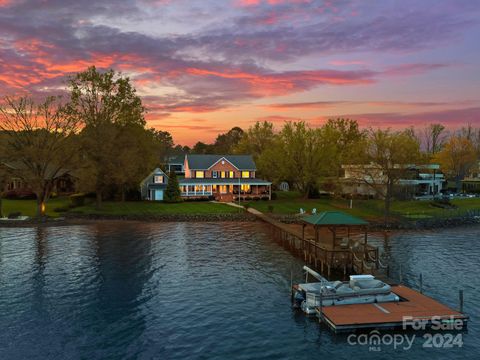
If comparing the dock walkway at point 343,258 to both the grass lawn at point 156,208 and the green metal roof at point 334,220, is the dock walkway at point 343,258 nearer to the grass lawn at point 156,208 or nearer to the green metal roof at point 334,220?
the green metal roof at point 334,220

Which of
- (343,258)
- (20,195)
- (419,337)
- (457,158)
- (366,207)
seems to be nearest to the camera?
(419,337)

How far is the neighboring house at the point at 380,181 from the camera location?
71438mm

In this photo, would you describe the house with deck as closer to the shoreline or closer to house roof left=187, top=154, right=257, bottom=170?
house roof left=187, top=154, right=257, bottom=170

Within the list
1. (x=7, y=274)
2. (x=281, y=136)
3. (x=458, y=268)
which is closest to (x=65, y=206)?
(x=7, y=274)

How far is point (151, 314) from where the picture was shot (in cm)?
2762

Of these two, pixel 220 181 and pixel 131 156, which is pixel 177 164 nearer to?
pixel 220 181

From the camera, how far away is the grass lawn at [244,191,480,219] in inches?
2918

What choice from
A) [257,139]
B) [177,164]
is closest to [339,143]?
[257,139]

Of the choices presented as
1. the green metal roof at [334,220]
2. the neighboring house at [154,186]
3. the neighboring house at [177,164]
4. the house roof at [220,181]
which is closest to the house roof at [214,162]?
the house roof at [220,181]

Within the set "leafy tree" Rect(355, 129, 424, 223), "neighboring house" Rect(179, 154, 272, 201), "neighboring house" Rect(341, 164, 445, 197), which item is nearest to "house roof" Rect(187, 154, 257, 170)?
"neighboring house" Rect(179, 154, 272, 201)

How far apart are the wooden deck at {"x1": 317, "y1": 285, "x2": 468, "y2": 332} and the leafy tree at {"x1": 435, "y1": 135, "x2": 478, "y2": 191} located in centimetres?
9384

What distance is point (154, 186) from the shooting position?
90.4 meters

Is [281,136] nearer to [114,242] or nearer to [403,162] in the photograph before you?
[403,162]

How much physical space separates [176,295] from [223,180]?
62253 millimetres
